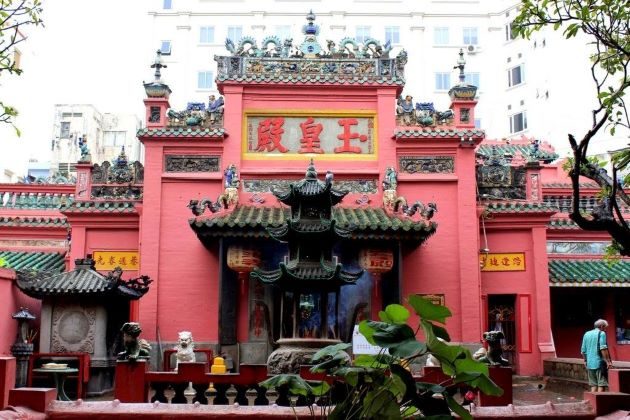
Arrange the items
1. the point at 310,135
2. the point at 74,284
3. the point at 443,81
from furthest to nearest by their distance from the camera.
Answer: the point at 443,81 → the point at 310,135 → the point at 74,284

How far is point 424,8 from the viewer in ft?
134

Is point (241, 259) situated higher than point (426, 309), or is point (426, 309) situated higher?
point (241, 259)

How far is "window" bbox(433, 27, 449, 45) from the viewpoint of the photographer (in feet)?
133

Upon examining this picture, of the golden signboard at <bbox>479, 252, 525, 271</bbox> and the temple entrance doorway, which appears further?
the temple entrance doorway

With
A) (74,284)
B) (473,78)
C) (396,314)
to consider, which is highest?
(473,78)

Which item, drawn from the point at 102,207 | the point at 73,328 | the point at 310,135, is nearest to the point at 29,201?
the point at 102,207

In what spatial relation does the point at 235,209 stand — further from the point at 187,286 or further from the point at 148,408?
the point at 148,408

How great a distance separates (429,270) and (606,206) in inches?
351

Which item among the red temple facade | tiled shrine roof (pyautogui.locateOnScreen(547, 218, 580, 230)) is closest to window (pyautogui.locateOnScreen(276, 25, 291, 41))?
the red temple facade

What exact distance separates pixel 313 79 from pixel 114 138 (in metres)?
30.6

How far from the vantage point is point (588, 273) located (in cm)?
1770

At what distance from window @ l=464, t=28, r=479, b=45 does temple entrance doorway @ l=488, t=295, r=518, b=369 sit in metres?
26.6

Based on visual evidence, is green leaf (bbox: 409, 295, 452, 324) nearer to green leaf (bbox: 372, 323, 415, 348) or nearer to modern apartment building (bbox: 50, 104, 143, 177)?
green leaf (bbox: 372, 323, 415, 348)

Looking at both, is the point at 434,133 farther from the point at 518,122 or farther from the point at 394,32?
the point at 394,32
